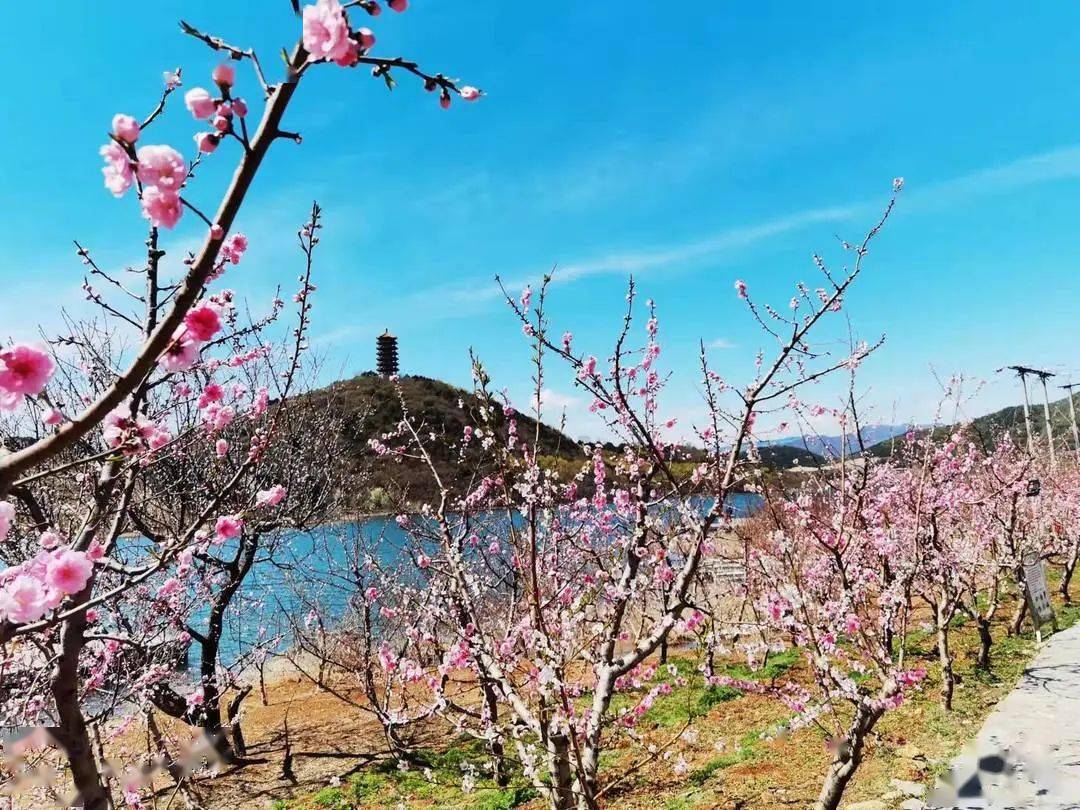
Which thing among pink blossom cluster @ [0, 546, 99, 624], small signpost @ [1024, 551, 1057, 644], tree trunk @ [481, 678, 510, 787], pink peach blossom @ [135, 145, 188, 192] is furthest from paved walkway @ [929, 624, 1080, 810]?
pink peach blossom @ [135, 145, 188, 192]

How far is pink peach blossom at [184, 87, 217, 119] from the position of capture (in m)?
1.59

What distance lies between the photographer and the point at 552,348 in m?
4.48

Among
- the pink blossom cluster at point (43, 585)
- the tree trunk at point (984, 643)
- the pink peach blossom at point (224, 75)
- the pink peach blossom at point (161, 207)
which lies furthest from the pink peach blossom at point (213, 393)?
the tree trunk at point (984, 643)

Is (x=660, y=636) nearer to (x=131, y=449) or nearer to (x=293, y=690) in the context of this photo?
(x=131, y=449)

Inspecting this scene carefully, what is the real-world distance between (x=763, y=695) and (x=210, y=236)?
9666 mm

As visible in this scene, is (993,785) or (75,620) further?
(993,785)

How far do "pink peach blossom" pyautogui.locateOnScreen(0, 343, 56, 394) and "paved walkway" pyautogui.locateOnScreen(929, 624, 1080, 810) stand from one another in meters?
6.07

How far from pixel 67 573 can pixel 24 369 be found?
0.81 m

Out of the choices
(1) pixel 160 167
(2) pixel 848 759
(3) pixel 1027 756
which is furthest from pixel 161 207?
(3) pixel 1027 756

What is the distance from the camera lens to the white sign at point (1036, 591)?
30.0 ft

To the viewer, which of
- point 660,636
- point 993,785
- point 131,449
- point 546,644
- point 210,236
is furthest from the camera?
point 993,785

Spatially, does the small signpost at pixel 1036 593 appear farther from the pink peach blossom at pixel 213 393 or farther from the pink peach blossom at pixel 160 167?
the pink peach blossom at pixel 160 167

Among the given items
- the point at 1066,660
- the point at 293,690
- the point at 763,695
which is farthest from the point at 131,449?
the point at 293,690

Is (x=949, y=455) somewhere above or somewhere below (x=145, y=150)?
below
